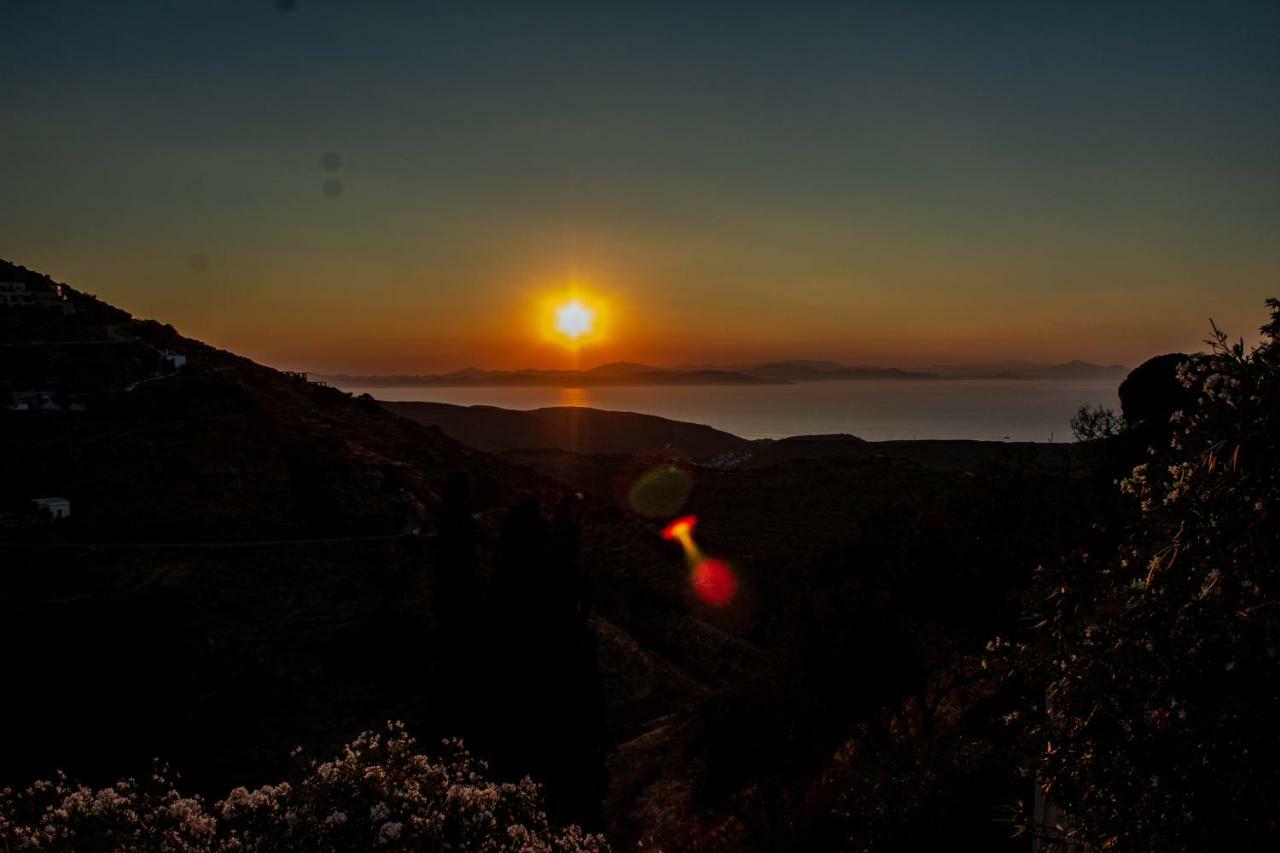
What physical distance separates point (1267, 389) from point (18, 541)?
46.3 m

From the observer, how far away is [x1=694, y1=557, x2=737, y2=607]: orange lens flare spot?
163 ft

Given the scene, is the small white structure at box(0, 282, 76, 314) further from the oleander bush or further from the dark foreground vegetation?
the oleander bush

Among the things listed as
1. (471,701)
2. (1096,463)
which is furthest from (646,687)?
(1096,463)

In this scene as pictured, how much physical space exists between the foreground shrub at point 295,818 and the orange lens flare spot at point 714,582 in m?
40.4

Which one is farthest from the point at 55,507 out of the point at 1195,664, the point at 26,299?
the point at 26,299

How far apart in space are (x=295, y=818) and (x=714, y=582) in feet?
146

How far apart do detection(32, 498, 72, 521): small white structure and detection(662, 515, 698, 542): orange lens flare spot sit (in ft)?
127

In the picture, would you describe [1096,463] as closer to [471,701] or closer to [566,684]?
[566,684]

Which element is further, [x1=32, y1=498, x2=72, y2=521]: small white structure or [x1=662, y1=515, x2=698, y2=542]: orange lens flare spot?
[x1=662, y1=515, x2=698, y2=542]: orange lens flare spot

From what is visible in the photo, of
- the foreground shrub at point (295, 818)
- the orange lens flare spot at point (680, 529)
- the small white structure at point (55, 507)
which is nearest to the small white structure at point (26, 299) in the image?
the small white structure at point (55, 507)

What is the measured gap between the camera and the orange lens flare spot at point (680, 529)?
60344mm

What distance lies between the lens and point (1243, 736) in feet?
20.8

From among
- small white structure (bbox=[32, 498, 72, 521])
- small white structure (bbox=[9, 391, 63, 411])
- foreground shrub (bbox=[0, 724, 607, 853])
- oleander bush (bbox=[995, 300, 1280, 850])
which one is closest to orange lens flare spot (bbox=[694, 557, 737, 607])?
small white structure (bbox=[32, 498, 72, 521])

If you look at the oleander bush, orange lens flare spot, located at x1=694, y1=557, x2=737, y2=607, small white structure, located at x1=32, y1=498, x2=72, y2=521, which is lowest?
orange lens flare spot, located at x1=694, y1=557, x2=737, y2=607
